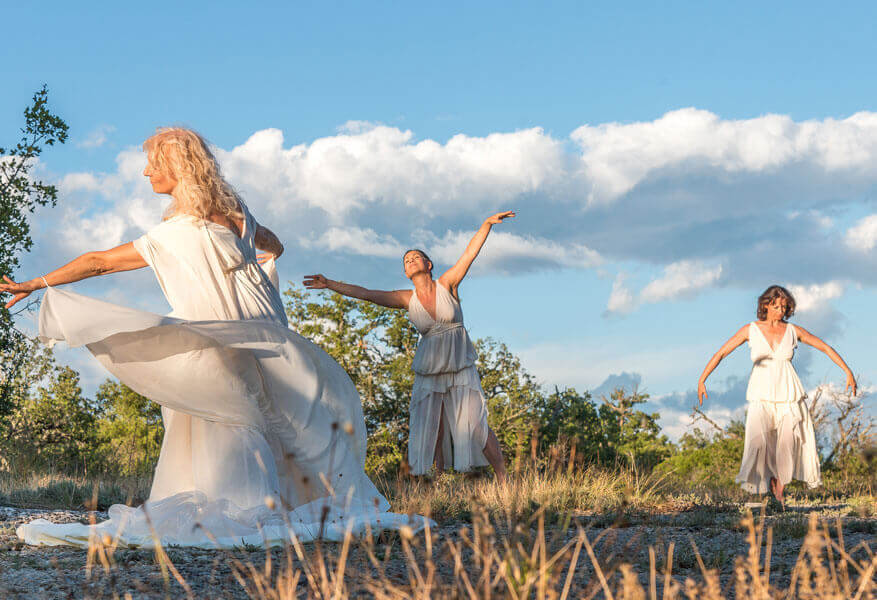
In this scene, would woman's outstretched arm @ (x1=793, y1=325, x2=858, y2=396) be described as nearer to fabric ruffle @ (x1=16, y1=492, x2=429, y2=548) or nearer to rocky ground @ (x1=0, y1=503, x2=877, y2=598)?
rocky ground @ (x1=0, y1=503, x2=877, y2=598)

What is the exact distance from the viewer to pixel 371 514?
534 centimetres

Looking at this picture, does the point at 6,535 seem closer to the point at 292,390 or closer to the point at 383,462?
the point at 292,390

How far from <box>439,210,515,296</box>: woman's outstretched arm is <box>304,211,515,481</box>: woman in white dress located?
0.4 inches

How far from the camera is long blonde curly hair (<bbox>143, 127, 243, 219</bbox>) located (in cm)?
560

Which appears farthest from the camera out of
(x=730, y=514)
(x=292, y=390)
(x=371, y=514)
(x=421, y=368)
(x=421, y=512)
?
(x=421, y=368)

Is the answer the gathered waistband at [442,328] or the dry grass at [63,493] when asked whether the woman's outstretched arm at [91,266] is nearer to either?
the dry grass at [63,493]

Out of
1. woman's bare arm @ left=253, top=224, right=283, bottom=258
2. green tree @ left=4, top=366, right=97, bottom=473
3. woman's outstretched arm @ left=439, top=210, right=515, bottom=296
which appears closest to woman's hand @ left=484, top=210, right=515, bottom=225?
woman's outstretched arm @ left=439, top=210, right=515, bottom=296

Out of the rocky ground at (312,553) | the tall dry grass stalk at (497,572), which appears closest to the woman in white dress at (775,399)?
the rocky ground at (312,553)

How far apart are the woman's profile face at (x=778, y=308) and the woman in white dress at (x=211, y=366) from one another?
6.07 m

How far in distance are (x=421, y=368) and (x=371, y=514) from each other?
443cm

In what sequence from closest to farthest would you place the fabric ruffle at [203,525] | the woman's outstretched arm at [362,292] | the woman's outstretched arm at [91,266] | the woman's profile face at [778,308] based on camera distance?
1. the fabric ruffle at [203,525]
2. the woman's outstretched arm at [91,266]
3. the woman's outstretched arm at [362,292]
4. the woman's profile face at [778,308]

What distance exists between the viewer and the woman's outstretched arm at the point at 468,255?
9.02 meters

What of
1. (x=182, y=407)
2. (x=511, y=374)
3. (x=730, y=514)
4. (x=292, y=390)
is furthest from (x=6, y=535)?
(x=511, y=374)

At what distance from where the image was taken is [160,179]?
5.68 meters
